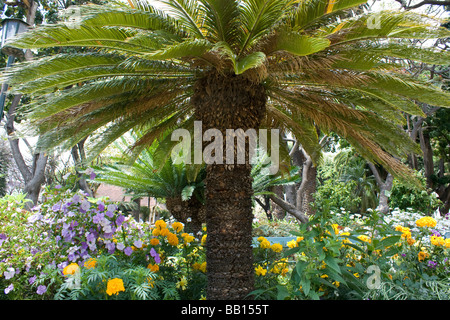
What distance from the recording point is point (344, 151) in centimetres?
1939

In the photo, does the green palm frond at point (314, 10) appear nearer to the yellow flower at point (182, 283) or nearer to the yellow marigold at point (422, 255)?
the yellow marigold at point (422, 255)

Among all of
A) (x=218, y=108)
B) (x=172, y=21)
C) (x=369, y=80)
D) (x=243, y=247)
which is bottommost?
(x=243, y=247)

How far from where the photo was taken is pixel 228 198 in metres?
4.14

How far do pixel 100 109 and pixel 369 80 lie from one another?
3.36 metres

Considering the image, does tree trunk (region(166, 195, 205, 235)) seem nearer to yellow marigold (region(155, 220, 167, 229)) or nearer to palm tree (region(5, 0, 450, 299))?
palm tree (region(5, 0, 450, 299))

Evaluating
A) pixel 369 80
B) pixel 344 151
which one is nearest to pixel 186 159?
pixel 369 80

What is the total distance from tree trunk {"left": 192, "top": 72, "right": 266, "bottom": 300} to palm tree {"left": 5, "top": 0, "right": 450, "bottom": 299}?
11mm

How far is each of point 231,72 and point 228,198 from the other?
4.65 feet

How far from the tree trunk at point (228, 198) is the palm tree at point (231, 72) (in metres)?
0.01

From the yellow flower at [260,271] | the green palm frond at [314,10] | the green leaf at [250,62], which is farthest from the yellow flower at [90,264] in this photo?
the green palm frond at [314,10]

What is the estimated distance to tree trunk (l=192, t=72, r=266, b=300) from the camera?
13.2ft

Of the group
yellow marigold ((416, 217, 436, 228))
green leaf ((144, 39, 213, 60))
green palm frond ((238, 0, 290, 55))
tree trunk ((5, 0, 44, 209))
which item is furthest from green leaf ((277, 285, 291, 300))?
tree trunk ((5, 0, 44, 209))

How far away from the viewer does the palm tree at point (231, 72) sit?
354cm
